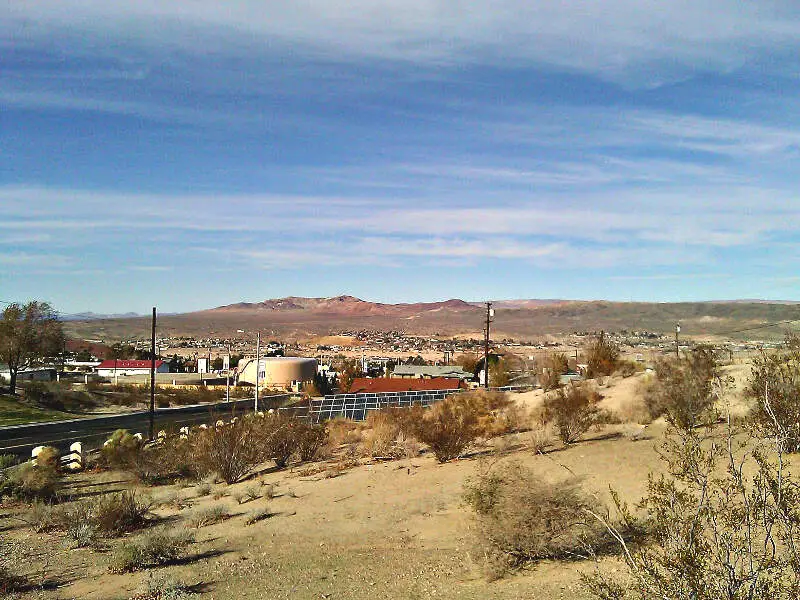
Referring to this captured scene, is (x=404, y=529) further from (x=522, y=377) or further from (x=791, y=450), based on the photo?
(x=522, y=377)

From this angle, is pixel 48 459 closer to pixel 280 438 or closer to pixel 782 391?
pixel 280 438

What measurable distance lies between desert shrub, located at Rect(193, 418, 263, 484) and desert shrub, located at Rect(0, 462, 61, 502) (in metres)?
4.66

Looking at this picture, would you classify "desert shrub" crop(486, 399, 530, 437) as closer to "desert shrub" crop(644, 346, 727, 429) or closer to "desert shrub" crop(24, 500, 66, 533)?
"desert shrub" crop(644, 346, 727, 429)

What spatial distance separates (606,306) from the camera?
18475cm

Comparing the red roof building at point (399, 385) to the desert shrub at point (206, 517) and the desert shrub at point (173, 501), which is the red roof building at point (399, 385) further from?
the desert shrub at point (206, 517)

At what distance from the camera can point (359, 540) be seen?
15.5 meters

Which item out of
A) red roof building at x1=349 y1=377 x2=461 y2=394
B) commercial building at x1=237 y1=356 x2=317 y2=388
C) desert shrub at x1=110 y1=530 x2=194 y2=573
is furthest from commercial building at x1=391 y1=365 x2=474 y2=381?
desert shrub at x1=110 y1=530 x2=194 y2=573

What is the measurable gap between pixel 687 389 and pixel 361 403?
2272 centimetres

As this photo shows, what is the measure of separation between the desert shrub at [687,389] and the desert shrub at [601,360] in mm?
19885

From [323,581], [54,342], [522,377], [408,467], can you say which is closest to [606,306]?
[522,377]

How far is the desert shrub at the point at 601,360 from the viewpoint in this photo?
50062mm

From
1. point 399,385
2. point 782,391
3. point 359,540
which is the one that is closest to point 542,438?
point 782,391

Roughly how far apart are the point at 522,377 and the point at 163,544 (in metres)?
53.3

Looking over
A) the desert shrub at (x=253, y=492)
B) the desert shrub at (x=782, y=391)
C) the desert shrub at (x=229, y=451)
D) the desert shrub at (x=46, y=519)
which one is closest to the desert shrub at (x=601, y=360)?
the desert shrub at (x=229, y=451)
